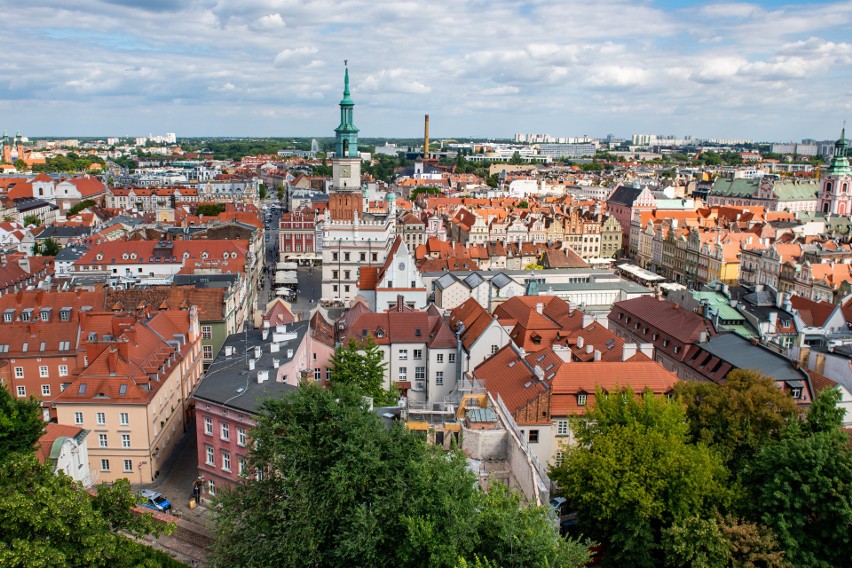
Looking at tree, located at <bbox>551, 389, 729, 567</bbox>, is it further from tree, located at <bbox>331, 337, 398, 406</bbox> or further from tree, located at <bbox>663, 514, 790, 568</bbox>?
tree, located at <bbox>331, 337, 398, 406</bbox>

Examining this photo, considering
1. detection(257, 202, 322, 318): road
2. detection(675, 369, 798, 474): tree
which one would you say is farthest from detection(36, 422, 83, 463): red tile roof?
detection(257, 202, 322, 318): road

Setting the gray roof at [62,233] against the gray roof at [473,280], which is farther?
the gray roof at [62,233]

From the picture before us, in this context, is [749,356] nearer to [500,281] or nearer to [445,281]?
[500,281]

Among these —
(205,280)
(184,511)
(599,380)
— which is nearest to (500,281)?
(205,280)

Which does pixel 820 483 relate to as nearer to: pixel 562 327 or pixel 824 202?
pixel 562 327

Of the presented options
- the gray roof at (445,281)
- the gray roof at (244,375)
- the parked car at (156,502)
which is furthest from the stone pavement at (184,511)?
the gray roof at (445,281)

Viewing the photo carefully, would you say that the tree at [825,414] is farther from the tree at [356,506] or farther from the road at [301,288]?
the road at [301,288]
